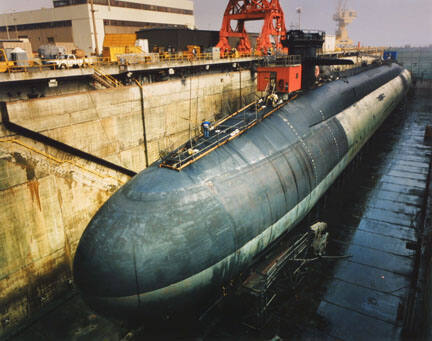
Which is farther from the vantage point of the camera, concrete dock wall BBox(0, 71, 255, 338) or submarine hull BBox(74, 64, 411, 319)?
concrete dock wall BBox(0, 71, 255, 338)

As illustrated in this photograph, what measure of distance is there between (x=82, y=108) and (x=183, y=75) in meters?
12.6

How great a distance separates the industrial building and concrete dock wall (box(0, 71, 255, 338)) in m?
27.0

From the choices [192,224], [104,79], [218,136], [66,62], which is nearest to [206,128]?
[218,136]

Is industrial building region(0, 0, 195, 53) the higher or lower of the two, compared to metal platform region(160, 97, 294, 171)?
higher

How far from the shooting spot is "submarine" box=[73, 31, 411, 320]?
10.9 metres

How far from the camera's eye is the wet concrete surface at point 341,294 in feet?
45.7

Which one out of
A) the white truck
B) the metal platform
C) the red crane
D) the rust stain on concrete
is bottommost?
the rust stain on concrete

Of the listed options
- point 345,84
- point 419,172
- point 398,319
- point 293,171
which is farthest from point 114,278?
point 419,172

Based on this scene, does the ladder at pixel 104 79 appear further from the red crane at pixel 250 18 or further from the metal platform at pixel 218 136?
the red crane at pixel 250 18

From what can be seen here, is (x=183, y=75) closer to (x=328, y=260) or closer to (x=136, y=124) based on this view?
(x=136, y=124)

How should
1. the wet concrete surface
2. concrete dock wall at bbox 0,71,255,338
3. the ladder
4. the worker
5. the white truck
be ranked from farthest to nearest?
the white truck → the ladder → concrete dock wall at bbox 0,71,255,338 → the worker → the wet concrete surface

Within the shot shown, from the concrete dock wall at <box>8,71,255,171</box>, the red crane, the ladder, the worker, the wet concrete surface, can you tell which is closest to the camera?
the wet concrete surface

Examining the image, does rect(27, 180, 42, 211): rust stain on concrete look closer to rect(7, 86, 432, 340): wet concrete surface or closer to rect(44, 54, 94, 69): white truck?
rect(7, 86, 432, 340): wet concrete surface

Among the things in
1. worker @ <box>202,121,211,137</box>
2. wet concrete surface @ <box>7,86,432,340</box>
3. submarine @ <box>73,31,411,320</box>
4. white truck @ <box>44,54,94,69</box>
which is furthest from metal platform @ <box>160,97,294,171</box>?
white truck @ <box>44,54,94,69</box>
